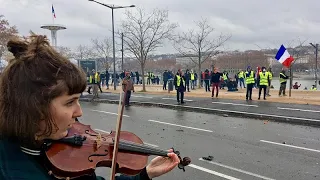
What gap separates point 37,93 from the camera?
3.69 feet

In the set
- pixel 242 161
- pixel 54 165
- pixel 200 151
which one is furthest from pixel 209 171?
pixel 54 165

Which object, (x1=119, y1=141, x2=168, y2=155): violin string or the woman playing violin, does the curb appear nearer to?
(x1=119, y1=141, x2=168, y2=155): violin string

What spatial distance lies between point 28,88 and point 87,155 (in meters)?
0.63

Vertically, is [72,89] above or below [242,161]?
above

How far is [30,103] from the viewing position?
43.7 inches

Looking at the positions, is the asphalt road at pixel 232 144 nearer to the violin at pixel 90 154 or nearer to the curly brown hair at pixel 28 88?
the violin at pixel 90 154

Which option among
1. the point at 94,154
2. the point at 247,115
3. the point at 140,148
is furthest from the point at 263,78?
the point at 94,154

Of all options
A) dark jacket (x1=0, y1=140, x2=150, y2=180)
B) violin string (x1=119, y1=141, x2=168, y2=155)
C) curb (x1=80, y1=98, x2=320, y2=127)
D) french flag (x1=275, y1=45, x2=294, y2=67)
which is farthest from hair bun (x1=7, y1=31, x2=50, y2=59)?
french flag (x1=275, y1=45, x2=294, y2=67)

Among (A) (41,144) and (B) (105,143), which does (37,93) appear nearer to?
(A) (41,144)

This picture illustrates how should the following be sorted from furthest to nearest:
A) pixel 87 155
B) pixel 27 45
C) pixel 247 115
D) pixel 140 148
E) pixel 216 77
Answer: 1. pixel 216 77
2. pixel 247 115
3. pixel 140 148
4. pixel 87 155
5. pixel 27 45

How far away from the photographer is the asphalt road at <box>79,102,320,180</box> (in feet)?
18.2

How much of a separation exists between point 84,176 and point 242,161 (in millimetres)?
5185

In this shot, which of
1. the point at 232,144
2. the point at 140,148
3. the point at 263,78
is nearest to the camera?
the point at 140,148

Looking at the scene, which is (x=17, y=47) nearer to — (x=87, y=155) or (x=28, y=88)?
(x=28, y=88)
